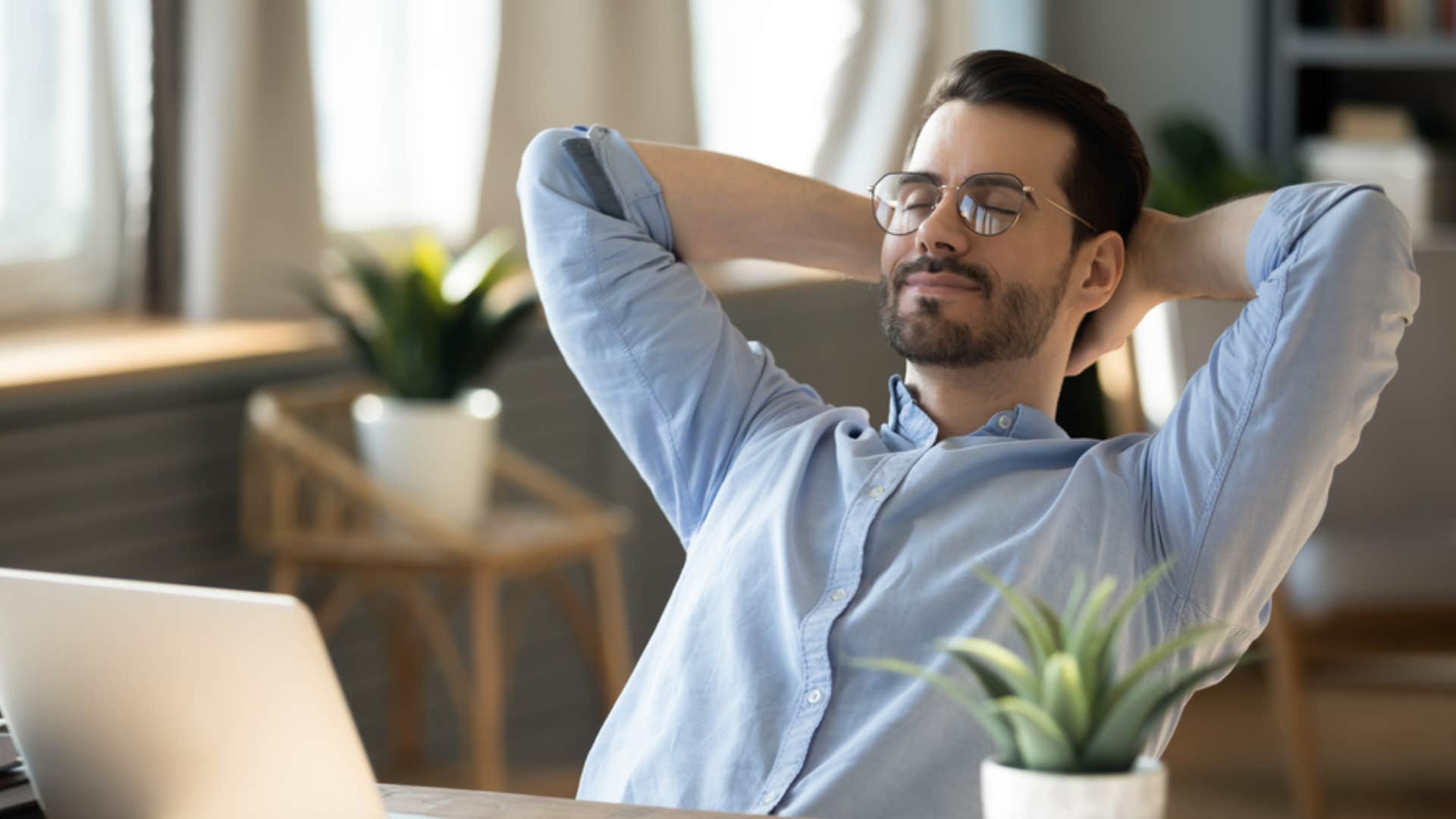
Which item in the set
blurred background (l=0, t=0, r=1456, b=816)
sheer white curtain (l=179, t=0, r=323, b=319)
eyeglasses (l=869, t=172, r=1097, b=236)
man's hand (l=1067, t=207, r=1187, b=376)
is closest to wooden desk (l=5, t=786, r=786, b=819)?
eyeglasses (l=869, t=172, r=1097, b=236)

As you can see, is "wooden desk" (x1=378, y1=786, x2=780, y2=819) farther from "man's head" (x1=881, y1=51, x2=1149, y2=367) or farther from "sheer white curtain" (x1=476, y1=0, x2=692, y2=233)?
"sheer white curtain" (x1=476, y1=0, x2=692, y2=233)

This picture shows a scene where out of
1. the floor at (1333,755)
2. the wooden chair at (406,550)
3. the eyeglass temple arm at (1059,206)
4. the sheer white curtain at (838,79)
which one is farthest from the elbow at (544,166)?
the sheer white curtain at (838,79)

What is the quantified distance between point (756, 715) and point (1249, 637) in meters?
0.38

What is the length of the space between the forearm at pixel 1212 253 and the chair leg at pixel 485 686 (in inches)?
61.8

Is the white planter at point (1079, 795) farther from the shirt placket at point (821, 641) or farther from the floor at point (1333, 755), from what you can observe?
the floor at point (1333, 755)

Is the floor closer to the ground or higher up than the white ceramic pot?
closer to the ground

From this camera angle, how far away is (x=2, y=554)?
9.02 feet

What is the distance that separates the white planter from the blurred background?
170cm

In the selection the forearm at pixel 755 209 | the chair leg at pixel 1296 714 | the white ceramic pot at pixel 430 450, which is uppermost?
the forearm at pixel 755 209

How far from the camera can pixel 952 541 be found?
56.9 inches

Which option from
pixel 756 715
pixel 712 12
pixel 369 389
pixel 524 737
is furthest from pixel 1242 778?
pixel 756 715

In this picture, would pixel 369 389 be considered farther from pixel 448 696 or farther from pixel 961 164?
pixel 961 164

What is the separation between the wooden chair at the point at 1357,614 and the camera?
3080 millimetres

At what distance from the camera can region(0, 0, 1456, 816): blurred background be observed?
3.01 m
